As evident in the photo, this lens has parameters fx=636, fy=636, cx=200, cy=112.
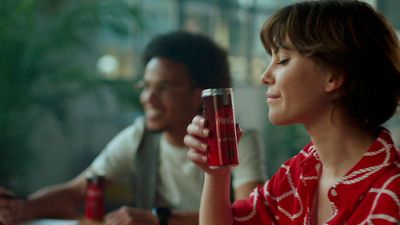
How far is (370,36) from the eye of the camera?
111 cm

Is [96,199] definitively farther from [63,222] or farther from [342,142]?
[342,142]

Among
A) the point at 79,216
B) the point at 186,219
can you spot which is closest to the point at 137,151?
the point at 79,216

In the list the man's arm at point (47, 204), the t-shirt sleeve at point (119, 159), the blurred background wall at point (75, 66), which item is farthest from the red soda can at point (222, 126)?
the blurred background wall at point (75, 66)

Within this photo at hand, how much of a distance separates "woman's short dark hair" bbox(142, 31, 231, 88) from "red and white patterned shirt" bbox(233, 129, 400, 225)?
0.82 meters

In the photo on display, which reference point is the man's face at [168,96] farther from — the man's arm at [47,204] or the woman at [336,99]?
the woman at [336,99]

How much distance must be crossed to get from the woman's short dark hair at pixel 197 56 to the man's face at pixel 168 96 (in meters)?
0.02

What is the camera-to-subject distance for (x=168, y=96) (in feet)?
6.78

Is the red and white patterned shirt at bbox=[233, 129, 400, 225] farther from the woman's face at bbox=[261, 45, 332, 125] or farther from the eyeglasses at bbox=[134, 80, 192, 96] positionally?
the eyeglasses at bbox=[134, 80, 192, 96]

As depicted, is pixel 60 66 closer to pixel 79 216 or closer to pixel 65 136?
pixel 65 136

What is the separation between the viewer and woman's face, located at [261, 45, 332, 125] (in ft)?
3.71

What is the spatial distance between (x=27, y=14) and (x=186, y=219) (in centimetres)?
221

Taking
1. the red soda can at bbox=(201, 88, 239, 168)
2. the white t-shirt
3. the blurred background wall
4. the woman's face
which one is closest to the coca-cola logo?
the red soda can at bbox=(201, 88, 239, 168)

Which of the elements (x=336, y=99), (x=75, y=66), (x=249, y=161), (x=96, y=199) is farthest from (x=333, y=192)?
(x=75, y=66)

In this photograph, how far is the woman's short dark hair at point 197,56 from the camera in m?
2.08
